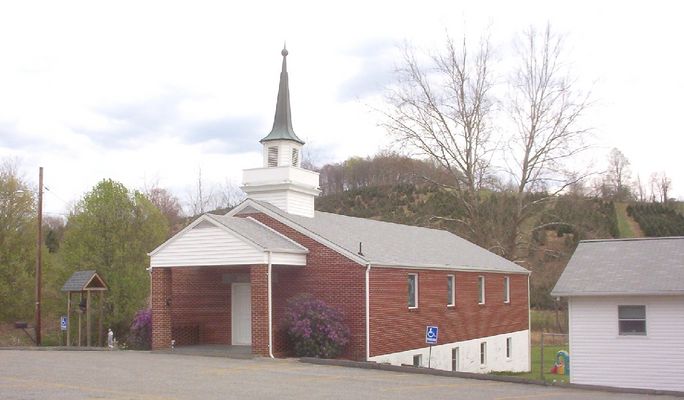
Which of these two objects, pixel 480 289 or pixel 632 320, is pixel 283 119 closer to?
pixel 480 289

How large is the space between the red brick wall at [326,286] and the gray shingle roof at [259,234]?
1.26ft

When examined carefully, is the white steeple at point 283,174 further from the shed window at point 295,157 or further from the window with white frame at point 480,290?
the window with white frame at point 480,290

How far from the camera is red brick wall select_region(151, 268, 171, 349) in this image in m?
25.4

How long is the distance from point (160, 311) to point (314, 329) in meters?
5.47

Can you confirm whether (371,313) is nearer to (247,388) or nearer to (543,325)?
(247,388)

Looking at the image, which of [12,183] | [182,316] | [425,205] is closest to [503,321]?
[182,316]

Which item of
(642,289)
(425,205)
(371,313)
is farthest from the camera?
(425,205)

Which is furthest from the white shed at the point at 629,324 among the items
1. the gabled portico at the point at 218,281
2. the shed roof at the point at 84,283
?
the shed roof at the point at 84,283

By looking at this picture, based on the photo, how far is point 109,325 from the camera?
42.8 metres

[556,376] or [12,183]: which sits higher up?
[12,183]

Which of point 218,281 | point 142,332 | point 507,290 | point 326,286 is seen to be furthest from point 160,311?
point 507,290

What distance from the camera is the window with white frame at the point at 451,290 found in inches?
1190

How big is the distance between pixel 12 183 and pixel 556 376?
108 ft

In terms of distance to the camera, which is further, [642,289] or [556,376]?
[556,376]
